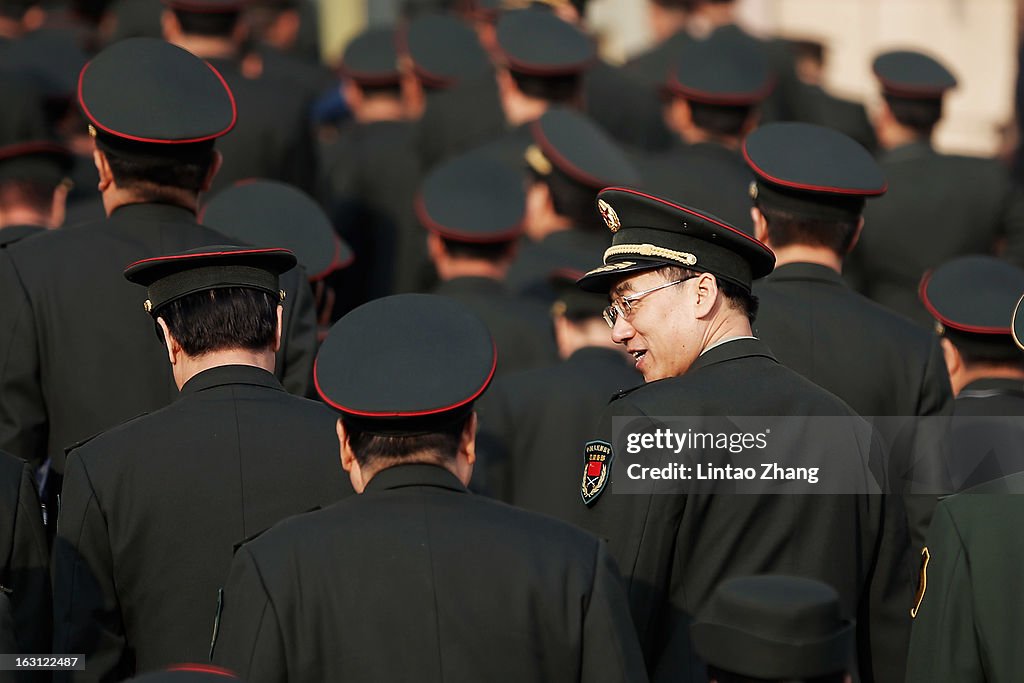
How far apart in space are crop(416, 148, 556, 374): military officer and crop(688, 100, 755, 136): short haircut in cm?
97

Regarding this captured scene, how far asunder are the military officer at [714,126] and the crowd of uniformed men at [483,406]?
0.02m

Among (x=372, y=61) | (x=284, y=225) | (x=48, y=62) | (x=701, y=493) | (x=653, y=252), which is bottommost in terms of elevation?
(x=372, y=61)

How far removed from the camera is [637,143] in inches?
384

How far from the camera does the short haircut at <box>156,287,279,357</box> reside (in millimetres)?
4422

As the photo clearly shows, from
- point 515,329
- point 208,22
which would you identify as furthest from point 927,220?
point 208,22

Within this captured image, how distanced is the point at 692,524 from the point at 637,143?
221 inches

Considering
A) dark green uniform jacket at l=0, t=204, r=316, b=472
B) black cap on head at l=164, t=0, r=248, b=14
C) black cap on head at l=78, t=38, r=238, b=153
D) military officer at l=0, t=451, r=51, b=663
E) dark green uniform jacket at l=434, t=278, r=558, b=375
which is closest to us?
military officer at l=0, t=451, r=51, b=663

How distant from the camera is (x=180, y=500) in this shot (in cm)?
427

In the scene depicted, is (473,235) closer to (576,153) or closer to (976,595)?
(576,153)

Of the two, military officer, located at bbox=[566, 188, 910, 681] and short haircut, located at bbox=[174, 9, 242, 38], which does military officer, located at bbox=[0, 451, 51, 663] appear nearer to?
military officer, located at bbox=[566, 188, 910, 681]

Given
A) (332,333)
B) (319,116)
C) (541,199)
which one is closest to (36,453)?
(332,333)

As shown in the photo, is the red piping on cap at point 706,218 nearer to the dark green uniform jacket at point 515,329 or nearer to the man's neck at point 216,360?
the man's neck at point 216,360

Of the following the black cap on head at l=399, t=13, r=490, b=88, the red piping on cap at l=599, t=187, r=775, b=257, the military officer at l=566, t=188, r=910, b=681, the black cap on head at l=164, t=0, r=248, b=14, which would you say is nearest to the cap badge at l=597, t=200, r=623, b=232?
the military officer at l=566, t=188, r=910, b=681

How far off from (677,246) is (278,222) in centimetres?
209
